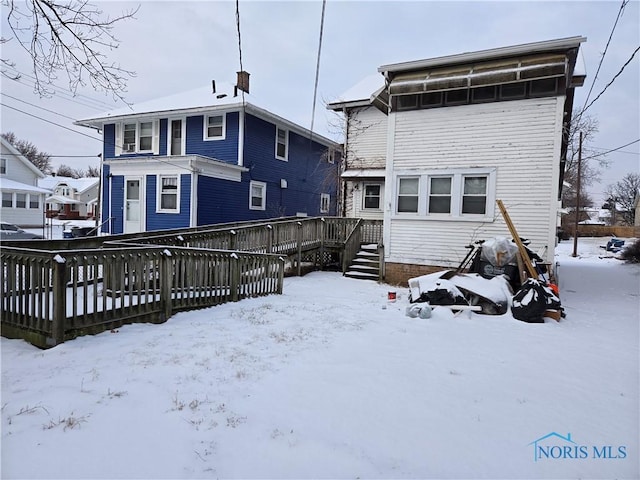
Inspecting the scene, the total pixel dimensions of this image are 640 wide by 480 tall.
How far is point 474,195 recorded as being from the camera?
10.2 m

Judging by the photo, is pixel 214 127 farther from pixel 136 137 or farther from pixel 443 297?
pixel 443 297

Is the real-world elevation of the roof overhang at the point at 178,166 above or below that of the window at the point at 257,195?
above

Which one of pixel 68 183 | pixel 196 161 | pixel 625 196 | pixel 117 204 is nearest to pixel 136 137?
pixel 117 204

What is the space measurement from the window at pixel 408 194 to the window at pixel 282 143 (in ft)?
31.2

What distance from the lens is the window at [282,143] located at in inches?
751

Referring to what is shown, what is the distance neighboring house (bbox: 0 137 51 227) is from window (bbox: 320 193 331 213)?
2259 cm

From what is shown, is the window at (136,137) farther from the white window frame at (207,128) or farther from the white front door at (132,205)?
the white window frame at (207,128)

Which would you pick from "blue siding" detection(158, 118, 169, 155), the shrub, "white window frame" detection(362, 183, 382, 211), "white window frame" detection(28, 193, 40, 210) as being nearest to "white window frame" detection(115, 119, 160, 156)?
"blue siding" detection(158, 118, 169, 155)

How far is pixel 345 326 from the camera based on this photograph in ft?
19.9

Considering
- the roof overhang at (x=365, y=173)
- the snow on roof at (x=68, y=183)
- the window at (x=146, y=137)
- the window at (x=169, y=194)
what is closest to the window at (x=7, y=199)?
the window at (x=146, y=137)

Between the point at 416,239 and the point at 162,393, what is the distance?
28.7ft

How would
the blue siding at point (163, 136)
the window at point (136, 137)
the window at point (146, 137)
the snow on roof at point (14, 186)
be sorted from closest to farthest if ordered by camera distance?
the blue siding at point (163, 136)
the window at point (136, 137)
the window at point (146, 137)
the snow on roof at point (14, 186)

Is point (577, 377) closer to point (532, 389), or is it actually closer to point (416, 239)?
point (532, 389)

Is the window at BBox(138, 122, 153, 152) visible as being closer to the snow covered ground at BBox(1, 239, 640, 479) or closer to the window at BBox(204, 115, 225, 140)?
the window at BBox(204, 115, 225, 140)
